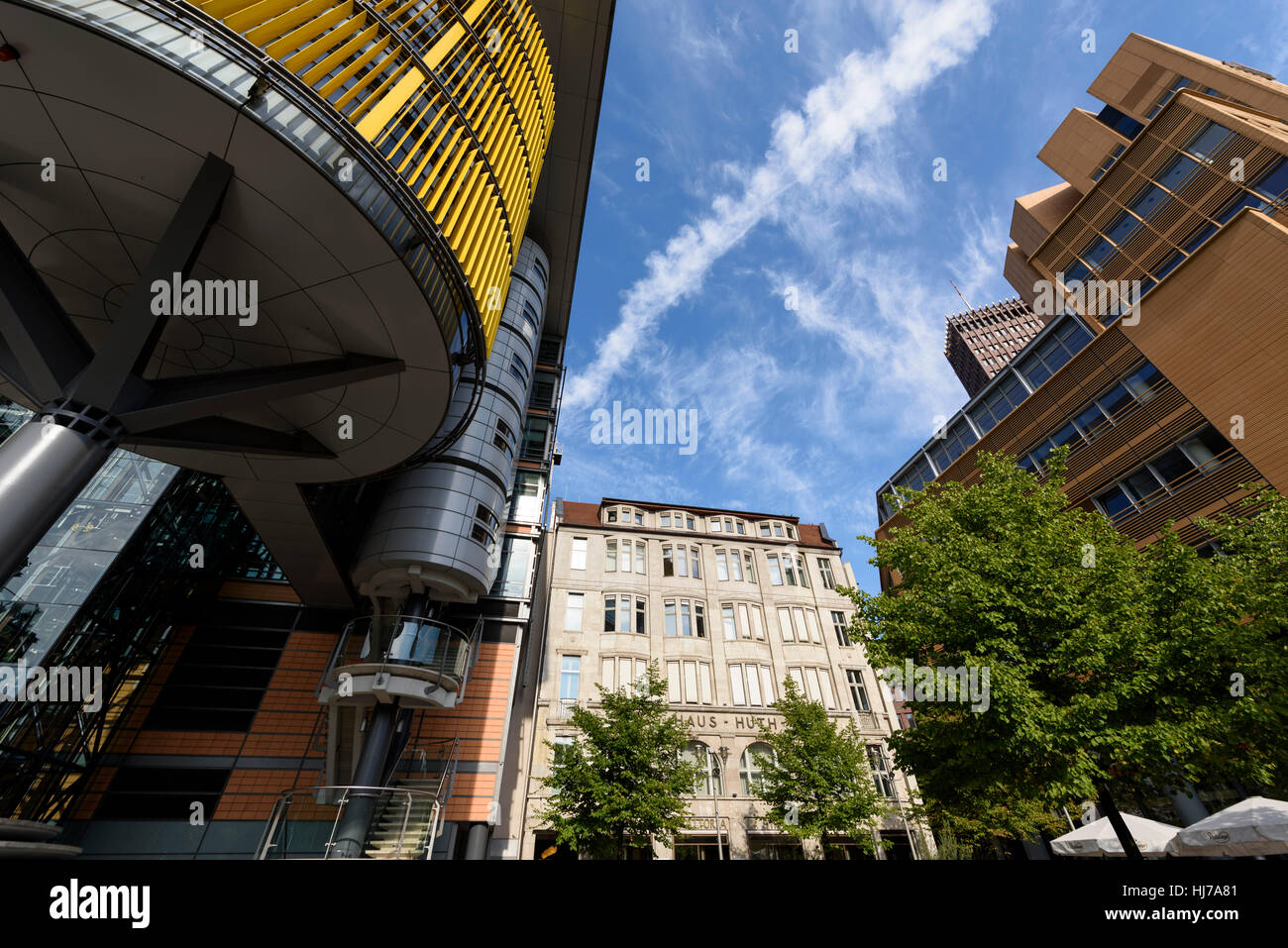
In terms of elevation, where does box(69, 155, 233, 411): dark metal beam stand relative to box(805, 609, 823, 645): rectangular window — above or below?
below

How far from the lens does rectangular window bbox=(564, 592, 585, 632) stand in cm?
2834

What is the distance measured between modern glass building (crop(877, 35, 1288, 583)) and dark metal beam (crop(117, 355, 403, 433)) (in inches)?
865

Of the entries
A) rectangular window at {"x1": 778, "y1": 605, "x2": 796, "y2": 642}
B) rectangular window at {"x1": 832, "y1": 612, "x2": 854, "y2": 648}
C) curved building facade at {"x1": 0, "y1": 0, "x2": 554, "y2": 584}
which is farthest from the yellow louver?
rectangular window at {"x1": 832, "y1": 612, "x2": 854, "y2": 648}

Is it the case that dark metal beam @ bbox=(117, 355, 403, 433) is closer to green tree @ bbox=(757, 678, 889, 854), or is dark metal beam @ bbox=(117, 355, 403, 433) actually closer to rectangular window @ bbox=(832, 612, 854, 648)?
green tree @ bbox=(757, 678, 889, 854)

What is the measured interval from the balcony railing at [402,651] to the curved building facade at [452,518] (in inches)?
63.0

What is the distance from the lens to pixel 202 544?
71.3 ft

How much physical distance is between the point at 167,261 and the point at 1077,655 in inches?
700

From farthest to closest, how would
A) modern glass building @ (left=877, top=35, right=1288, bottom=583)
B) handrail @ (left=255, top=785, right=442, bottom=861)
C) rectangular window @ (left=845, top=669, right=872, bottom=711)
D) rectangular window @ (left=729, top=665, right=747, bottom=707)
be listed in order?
rectangular window @ (left=845, top=669, right=872, bottom=711) → rectangular window @ (left=729, top=665, right=747, bottom=707) → modern glass building @ (left=877, top=35, right=1288, bottom=583) → handrail @ (left=255, top=785, right=442, bottom=861)

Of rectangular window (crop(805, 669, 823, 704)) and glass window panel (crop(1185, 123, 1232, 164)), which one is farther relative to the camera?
rectangular window (crop(805, 669, 823, 704))

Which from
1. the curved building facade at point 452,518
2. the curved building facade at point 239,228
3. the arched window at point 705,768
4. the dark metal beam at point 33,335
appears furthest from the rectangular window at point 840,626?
the dark metal beam at point 33,335

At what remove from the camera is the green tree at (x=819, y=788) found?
63.7 feet

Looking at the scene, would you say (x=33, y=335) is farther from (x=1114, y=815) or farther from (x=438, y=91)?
(x=1114, y=815)
